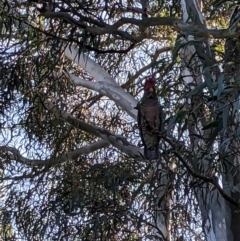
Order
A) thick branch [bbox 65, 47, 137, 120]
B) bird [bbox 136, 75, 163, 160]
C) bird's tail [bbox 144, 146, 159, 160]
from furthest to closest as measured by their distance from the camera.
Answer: thick branch [bbox 65, 47, 137, 120] → bird's tail [bbox 144, 146, 159, 160] → bird [bbox 136, 75, 163, 160]

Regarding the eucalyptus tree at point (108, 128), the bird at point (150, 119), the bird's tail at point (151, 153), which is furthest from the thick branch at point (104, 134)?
the bird at point (150, 119)

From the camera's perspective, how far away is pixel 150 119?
8.04ft

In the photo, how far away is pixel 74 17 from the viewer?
8.86 ft

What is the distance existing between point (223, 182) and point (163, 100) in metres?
0.48

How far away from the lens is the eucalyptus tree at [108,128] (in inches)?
96.6

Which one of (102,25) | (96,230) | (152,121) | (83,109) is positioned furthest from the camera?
(83,109)

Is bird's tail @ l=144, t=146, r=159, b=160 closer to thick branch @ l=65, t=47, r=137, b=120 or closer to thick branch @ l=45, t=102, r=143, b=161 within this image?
thick branch @ l=45, t=102, r=143, b=161

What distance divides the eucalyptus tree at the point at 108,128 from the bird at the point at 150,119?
2.0 inches

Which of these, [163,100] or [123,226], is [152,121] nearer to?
[163,100]

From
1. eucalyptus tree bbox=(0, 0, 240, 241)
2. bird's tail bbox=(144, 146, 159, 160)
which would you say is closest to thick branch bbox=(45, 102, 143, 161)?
eucalyptus tree bbox=(0, 0, 240, 241)

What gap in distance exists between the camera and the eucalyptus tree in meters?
2.45

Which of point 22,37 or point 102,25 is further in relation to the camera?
point 22,37

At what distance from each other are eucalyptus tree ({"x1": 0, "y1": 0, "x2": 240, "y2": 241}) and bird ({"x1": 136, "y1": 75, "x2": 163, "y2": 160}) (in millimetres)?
52

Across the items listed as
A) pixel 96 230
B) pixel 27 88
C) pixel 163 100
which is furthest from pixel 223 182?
pixel 27 88
